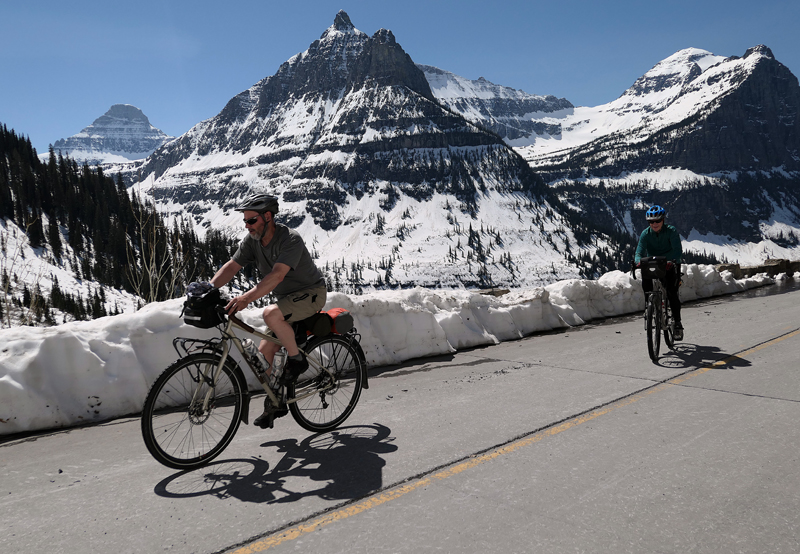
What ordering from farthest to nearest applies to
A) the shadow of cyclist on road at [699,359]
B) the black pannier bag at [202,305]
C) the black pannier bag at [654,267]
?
1. the black pannier bag at [654,267]
2. the shadow of cyclist on road at [699,359]
3. the black pannier bag at [202,305]

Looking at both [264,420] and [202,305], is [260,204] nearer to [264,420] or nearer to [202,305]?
[202,305]

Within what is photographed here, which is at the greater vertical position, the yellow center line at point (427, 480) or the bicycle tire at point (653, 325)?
the bicycle tire at point (653, 325)

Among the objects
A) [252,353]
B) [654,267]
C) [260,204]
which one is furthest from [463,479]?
[654,267]

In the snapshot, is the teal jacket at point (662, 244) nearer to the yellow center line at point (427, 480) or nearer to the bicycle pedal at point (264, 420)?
the yellow center line at point (427, 480)

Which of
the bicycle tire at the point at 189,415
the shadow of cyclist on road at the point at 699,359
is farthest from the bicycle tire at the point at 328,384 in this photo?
the shadow of cyclist on road at the point at 699,359

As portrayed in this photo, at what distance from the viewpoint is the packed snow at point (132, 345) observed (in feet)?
18.4

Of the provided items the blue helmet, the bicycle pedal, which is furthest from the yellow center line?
the blue helmet

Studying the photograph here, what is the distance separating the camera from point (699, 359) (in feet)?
26.4

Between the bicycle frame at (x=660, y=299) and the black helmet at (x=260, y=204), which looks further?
the bicycle frame at (x=660, y=299)

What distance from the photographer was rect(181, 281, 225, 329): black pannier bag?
4.34 meters

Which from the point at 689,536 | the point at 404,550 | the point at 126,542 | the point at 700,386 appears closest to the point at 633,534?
the point at 689,536

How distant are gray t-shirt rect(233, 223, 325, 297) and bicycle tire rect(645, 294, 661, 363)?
209 inches

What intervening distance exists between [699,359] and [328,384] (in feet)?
19.1

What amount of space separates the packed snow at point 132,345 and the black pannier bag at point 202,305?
243 centimetres
